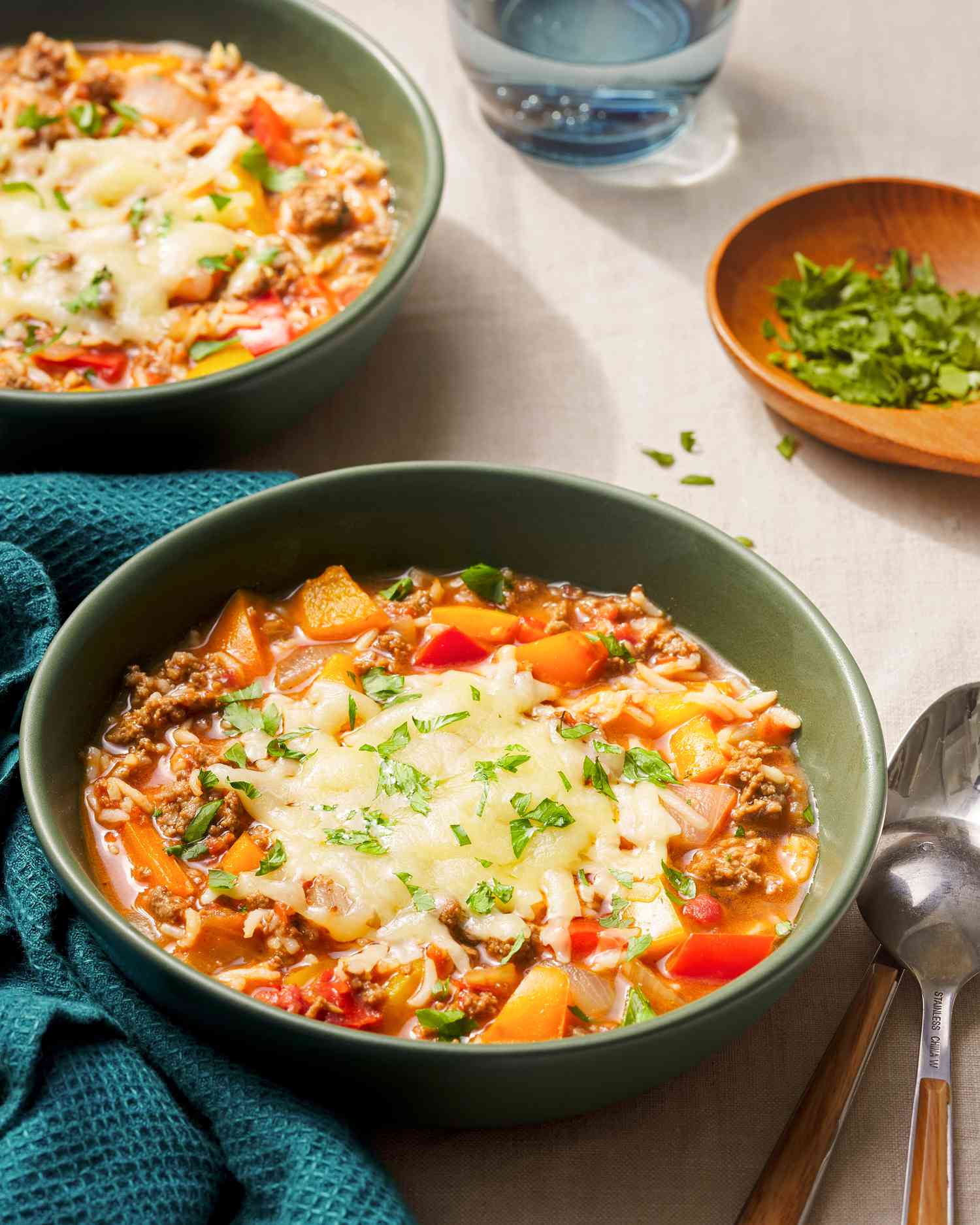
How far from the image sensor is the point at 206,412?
3.84 meters

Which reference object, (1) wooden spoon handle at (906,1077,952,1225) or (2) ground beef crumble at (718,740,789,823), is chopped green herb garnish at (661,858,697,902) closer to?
(2) ground beef crumble at (718,740,789,823)

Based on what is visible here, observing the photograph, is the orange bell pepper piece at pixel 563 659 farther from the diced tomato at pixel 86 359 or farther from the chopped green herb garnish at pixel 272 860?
the diced tomato at pixel 86 359

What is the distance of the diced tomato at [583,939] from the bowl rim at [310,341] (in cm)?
172

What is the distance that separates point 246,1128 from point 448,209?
3.36m

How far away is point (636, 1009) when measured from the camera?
9.11ft

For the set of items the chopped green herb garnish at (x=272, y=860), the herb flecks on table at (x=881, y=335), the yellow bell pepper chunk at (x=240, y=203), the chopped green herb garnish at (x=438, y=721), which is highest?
the yellow bell pepper chunk at (x=240, y=203)

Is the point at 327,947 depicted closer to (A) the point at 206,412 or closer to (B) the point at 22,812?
(B) the point at 22,812

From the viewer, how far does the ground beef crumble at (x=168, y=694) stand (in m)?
3.22

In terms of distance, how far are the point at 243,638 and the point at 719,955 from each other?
1310 millimetres

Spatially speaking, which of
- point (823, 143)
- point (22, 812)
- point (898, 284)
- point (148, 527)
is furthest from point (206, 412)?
point (823, 143)

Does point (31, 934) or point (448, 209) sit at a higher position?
point (448, 209)

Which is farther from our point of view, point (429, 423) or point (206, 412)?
point (429, 423)

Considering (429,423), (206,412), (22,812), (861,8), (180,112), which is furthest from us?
(861,8)

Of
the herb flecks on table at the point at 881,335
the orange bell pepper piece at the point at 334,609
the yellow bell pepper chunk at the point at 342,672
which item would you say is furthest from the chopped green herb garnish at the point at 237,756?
the herb flecks on table at the point at 881,335
